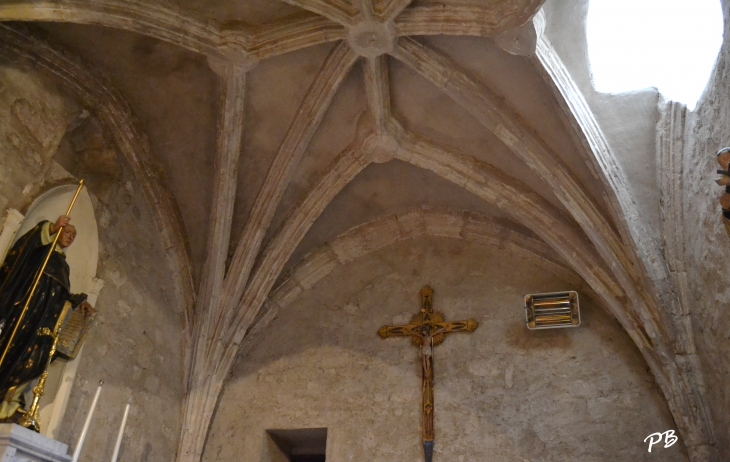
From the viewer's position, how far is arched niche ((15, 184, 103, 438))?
15.0 ft

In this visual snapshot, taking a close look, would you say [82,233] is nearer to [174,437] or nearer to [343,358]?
[174,437]

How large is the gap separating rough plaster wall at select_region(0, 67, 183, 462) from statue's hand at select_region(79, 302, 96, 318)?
218mm

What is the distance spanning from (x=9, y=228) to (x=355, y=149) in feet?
10.1

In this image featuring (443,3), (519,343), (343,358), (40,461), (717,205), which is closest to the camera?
(40,461)

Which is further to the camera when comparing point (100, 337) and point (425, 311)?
point (425, 311)

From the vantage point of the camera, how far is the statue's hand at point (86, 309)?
4.82 meters

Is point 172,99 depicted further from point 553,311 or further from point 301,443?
point 553,311

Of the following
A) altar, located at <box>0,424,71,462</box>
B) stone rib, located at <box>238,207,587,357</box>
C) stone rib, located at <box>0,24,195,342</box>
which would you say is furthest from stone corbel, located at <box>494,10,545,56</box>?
altar, located at <box>0,424,71,462</box>

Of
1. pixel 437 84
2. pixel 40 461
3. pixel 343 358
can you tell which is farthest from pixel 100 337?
pixel 437 84

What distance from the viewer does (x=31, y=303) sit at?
4223 mm

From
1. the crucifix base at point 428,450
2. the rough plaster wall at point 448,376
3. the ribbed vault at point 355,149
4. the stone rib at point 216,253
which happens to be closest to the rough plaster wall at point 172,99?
the ribbed vault at point 355,149

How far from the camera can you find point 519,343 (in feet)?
19.2

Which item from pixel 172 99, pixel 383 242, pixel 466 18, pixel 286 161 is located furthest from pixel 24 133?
pixel 383 242

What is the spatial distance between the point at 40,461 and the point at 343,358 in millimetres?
3194
